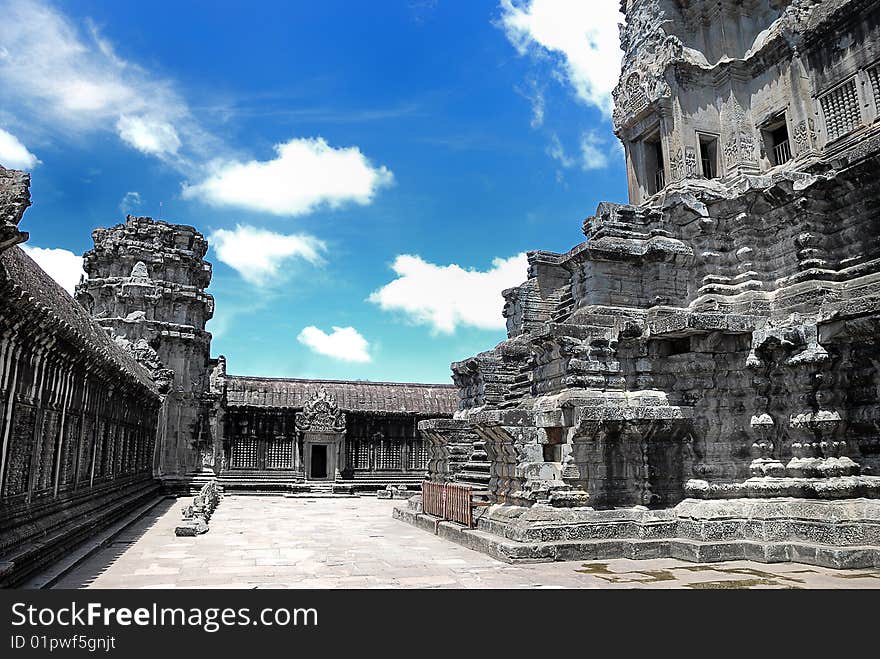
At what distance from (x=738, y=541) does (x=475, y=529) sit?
4.36 meters

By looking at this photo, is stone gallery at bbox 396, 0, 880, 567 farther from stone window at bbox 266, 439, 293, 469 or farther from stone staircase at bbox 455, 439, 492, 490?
stone window at bbox 266, 439, 293, 469

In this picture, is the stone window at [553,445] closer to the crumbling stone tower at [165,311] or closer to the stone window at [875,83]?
the stone window at [875,83]

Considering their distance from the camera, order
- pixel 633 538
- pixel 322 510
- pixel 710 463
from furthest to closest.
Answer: pixel 322 510 → pixel 710 463 → pixel 633 538

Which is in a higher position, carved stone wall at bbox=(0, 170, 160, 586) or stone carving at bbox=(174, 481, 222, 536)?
carved stone wall at bbox=(0, 170, 160, 586)

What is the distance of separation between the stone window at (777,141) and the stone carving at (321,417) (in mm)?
20982

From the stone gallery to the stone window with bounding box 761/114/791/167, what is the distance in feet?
0.18

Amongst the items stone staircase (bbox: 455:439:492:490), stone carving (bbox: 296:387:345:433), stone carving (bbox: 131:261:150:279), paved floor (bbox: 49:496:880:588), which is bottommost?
paved floor (bbox: 49:496:880:588)

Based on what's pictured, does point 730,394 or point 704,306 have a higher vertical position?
point 704,306

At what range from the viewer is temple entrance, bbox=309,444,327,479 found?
30531 millimetres

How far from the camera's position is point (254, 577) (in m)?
8.80

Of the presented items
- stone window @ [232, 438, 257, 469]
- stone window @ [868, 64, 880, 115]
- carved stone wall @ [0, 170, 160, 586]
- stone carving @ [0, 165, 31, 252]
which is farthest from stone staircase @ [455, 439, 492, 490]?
stone window @ [232, 438, 257, 469]

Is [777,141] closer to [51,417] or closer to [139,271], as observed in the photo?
[51,417]
